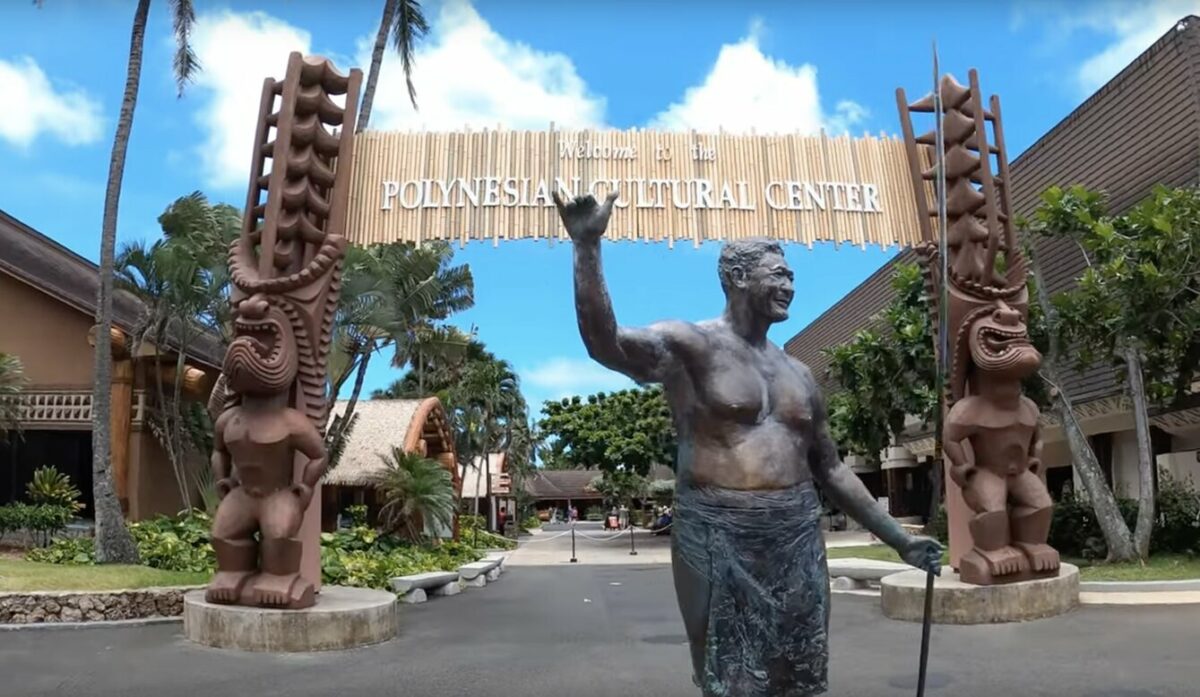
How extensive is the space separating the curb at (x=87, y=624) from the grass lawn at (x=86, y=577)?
41cm

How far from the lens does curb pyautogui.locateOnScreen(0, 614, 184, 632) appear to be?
9852mm

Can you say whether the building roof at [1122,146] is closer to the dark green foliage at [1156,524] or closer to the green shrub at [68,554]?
the dark green foliage at [1156,524]

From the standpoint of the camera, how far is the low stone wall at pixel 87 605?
33.0 feet

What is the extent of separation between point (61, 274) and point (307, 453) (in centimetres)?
1373

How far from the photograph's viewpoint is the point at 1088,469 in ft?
41.0

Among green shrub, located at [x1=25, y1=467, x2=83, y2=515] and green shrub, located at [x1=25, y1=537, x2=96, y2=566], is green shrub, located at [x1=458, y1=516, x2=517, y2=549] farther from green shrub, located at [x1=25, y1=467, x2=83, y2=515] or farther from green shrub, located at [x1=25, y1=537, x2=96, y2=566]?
green shrub, located at [x1=25, y1=537, x2=96, y2=566]

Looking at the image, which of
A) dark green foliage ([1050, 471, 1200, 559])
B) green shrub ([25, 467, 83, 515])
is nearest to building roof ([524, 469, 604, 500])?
green shrub ([25, 467, 83, 515])

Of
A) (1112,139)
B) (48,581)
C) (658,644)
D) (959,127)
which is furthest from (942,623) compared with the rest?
(1112,139)

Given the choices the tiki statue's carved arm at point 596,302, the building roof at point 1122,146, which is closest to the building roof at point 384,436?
the building roof at point 1122,146

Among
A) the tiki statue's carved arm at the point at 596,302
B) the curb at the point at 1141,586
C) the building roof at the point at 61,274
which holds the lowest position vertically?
the curb at the point at 1141,586

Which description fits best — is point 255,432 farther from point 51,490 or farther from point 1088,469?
point 51,490

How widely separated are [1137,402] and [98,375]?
499 inches

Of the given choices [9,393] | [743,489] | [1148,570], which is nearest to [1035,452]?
[1148,570]

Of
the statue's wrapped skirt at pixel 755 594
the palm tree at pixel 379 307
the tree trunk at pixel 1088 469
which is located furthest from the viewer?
the palm tree at pixel 379 307
